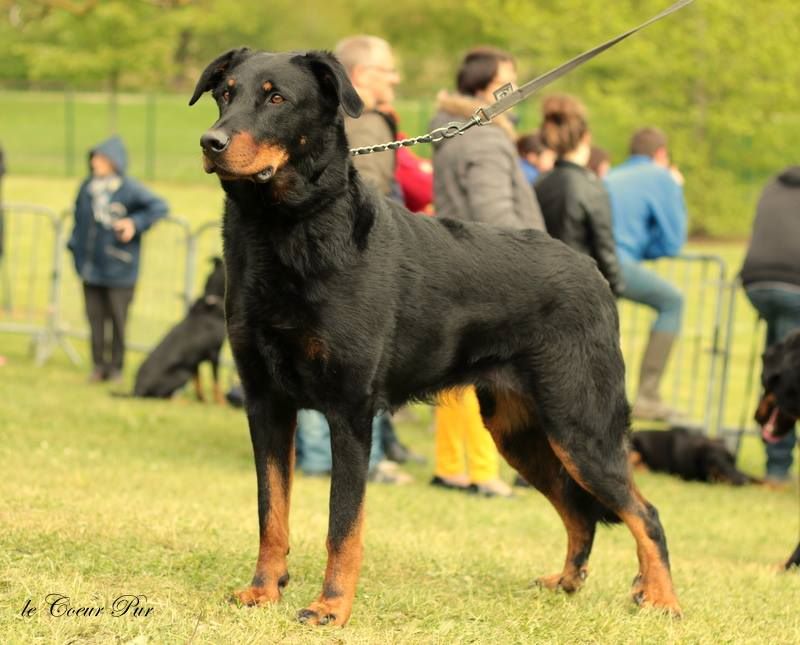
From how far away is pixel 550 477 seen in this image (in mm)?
5488

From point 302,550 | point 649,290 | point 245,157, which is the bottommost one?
point 302,550

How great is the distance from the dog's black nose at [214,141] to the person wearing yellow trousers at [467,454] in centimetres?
424

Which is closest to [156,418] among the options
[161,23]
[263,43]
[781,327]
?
[781,327]

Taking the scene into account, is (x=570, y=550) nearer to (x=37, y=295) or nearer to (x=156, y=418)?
(x=156, y=418)

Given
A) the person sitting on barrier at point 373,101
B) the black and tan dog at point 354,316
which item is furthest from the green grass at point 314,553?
the person sitting on barrier at point 373,101

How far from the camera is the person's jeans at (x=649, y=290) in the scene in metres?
11.3

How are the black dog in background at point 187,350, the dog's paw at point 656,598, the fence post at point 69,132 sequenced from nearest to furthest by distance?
the dog's paw at point 656,598, the black dog in background at point 187,350, the fence post at point 69,132

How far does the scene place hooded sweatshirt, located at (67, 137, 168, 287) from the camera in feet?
41.6

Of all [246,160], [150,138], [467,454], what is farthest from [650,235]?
[150,138]

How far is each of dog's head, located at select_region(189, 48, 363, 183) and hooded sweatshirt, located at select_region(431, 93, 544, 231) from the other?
10.4 ft

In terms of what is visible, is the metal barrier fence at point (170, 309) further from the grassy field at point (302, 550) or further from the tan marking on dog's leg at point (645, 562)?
the tan marking on dog's leg at point (645, 562)

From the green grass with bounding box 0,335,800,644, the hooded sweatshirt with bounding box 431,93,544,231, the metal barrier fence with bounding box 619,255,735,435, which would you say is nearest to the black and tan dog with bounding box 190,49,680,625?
the green grass with bounding box 0,335,800,644

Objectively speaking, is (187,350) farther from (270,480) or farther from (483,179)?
(270,480)

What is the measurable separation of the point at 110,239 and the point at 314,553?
24.9ft
